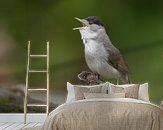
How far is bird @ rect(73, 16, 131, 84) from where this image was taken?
670 centimetres

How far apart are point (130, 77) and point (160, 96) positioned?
2.08 feet

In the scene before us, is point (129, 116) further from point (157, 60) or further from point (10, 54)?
point (10, 54)

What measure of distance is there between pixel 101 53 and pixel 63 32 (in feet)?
2.66

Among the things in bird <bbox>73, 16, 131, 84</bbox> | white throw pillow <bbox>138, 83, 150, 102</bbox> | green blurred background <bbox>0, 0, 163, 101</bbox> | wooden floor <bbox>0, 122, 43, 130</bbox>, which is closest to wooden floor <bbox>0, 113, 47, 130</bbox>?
wooden floor <bbox>0, 122, 43, 130</bbox>

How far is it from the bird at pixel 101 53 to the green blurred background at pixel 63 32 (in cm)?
10

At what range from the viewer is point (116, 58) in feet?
22.3

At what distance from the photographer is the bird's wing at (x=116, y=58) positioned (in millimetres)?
6738

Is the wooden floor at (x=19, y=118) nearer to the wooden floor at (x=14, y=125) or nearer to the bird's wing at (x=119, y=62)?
the wooden floor at (x=14, y=125)

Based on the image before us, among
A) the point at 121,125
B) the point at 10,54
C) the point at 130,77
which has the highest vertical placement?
the point at 10,54

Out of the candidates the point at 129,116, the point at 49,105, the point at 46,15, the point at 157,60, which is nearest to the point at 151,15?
the point at 157,60

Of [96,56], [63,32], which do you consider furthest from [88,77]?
[63,32]

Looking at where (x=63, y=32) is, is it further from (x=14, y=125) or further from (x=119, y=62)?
(x=14, y=125)

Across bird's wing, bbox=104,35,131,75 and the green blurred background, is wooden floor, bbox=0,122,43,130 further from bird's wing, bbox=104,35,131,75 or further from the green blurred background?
bird's wing, bbox=104,35,131,75

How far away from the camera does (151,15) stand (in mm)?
6867
